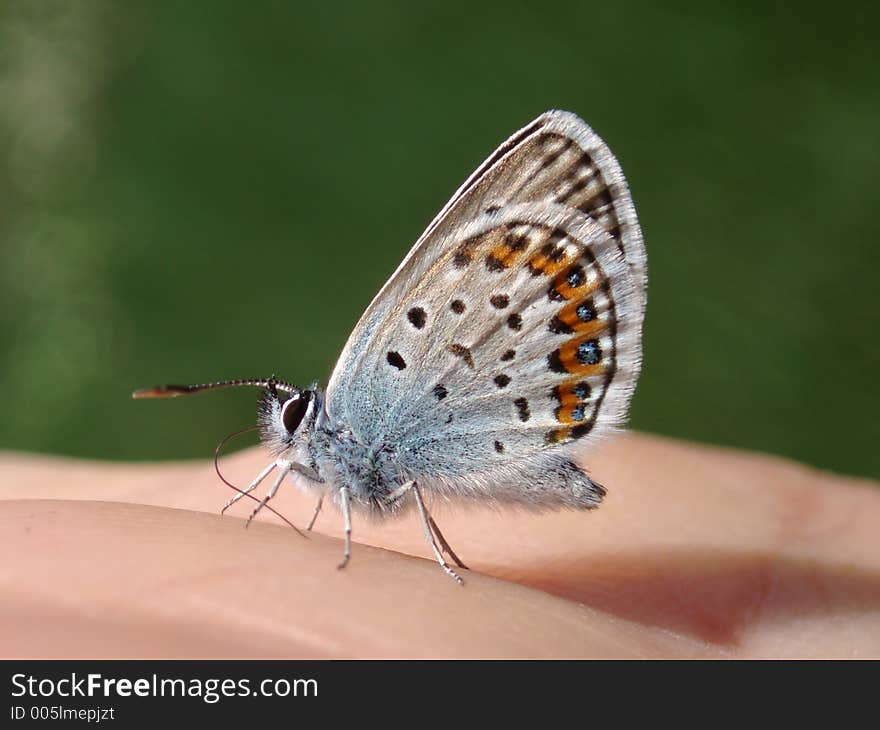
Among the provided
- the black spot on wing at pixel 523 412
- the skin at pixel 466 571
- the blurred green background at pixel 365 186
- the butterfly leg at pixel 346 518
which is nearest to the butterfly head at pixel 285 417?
the butterfly leg at pixel 346 518

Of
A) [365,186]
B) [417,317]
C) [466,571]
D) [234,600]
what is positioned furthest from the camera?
[365,186]

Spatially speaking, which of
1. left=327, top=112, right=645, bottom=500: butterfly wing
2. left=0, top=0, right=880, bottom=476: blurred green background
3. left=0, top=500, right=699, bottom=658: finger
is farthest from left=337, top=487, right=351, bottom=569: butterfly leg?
left=0, top=0, right=880, bottom=476: blurred green background

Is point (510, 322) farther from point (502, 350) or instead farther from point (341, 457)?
point (341, 457)

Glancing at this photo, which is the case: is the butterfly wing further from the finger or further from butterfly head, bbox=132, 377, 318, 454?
the finger

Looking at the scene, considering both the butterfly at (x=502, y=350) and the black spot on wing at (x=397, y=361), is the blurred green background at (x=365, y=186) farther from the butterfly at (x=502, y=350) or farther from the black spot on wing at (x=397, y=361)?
the black spot on wing at (x=397, y=361)

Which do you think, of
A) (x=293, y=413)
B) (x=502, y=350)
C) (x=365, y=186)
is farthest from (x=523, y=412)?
(x=365, y=186)

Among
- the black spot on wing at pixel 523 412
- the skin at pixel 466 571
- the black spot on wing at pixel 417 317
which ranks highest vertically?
the black spot on wing at pixel 417 317
